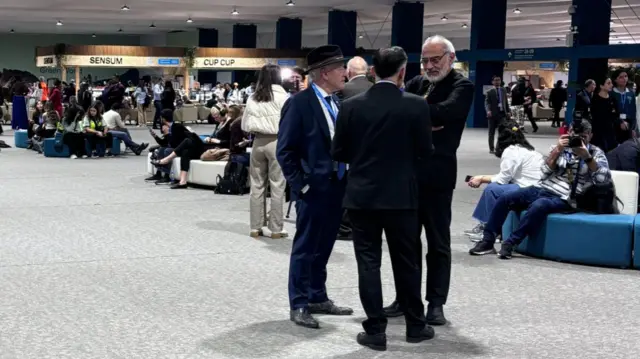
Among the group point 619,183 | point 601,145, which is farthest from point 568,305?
point 601,145

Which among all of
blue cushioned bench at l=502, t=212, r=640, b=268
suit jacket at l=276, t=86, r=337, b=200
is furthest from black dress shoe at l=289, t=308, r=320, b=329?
blue cushioned bench at l=502, t=212, r=640, b=268

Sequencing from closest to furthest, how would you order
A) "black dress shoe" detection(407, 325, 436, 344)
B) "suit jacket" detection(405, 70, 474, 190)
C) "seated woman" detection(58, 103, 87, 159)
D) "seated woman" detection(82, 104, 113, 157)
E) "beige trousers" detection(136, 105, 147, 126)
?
"black dress shoe" detection(407, 325, 436, 344) < "suit jacket" detection(405, 70, 474, 190) < "seated woman" detection(82, 104, 113, 157) < "seated woman" detection(58, 103, 87, 159) < "beige trousers" detection(136, 105, 147, 126)

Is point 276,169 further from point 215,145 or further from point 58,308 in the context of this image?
point 215,145

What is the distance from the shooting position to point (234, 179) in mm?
11141

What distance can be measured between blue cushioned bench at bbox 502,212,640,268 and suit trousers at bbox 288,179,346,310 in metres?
2.63

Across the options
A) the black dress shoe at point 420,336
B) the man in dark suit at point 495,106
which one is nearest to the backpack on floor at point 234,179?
the black dress shoe at point 420,336

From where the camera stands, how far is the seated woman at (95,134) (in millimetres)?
16297

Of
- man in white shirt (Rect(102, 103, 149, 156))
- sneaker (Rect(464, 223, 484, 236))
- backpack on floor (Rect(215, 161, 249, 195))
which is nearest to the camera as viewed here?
sneaker (Rect(464, 223, 484, 236))

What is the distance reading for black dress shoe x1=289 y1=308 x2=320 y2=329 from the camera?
4938 mm

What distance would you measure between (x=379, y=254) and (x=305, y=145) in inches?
34.2

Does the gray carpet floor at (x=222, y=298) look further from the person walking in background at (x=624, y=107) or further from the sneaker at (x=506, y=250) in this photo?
the person walking in background at (x=624, y=107)

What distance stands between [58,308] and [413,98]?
98.6 inches

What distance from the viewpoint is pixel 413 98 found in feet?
14.6

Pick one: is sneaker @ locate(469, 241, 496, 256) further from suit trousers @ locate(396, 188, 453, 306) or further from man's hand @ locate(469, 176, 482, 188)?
suit trousers @ locate(396, 188, 453, 306)
